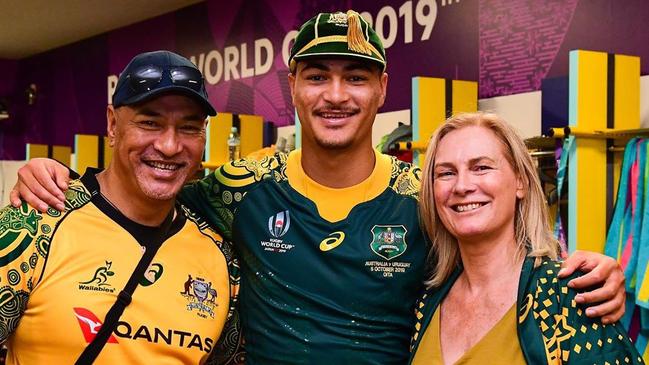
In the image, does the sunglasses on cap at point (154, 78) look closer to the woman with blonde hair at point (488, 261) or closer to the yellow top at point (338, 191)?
the yellow top at point (338, 191)

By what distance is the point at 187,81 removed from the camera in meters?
2.02

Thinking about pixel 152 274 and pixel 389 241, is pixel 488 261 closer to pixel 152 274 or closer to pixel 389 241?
pixel 389 241

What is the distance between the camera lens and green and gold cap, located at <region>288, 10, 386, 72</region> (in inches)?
85.0

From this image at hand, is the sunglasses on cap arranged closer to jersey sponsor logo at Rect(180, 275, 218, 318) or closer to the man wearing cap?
the man wearing cap

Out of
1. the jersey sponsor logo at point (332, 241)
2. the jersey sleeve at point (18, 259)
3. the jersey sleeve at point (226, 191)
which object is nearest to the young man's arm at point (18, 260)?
the jersey sleeve at point (18, 259)

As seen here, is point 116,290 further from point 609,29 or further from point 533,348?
point 609,29

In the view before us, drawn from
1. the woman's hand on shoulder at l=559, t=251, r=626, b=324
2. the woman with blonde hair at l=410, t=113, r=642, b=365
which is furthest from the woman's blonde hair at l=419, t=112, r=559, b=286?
the woman's hand on shoulder at l=559, t=251, r=626, b=324

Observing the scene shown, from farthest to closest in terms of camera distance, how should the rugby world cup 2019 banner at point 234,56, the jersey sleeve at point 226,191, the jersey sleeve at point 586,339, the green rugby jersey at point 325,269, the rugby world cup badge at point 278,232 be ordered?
the rugby world cup 2019 banner at point 234,56
the jersey sleeve at point 226,191
the rugby world cup badge at point 278,232
the green rugby jersey at point 325,269
the jersey sleeve at point 586,339

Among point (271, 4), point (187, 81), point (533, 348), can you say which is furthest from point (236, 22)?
point (533, 348)

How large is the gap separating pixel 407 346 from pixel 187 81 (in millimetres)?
901

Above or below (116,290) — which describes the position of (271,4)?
above

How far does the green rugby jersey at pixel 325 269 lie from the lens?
2049mm

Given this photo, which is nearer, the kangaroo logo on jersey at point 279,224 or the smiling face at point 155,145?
the smiling face at point 155,145

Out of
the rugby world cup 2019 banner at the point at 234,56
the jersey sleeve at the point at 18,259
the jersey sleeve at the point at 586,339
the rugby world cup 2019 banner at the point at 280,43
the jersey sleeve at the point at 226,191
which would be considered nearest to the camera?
the jersey sleeve at the point at 586,339
